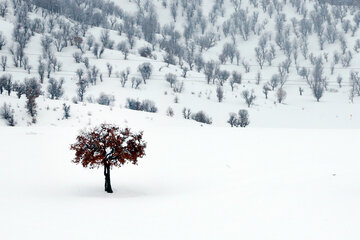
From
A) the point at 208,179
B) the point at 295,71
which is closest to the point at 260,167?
the point at 208,179

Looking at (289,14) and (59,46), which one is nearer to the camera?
(59,46)

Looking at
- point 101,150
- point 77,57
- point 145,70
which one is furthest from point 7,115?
point 77,57

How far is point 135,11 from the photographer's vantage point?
15250 centimetres

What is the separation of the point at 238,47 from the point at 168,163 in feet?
353

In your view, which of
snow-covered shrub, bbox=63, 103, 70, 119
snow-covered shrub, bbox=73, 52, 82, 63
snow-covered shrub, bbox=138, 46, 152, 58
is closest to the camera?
snow-covered shrub, bbox=63, 103, 70, 119

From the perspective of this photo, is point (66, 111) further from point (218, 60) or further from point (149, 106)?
point (218, 60)

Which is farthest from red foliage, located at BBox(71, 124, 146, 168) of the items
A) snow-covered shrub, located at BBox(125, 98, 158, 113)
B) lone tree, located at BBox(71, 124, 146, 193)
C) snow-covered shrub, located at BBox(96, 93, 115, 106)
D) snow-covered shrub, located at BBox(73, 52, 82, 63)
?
snow-covered shrub, located at BBox(73, 52, 82, 63)

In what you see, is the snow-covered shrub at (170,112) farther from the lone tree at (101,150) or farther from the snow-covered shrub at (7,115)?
the lone tree at (101,150)

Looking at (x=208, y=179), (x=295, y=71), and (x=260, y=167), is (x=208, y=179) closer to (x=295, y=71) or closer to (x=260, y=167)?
(x=260, y=167)

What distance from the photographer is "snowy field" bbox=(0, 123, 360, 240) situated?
9.17 meters

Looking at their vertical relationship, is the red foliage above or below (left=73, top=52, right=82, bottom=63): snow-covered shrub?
below

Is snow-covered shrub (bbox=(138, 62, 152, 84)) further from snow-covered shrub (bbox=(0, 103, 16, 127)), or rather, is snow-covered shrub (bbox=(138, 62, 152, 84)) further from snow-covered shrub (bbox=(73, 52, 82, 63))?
snow-covered shrub (bbox=(0, 103, 16, 127))

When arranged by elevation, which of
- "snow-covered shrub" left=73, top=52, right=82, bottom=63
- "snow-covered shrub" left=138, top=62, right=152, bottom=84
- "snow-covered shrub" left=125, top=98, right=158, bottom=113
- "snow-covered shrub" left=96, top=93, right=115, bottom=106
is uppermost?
"snow-covered shrub" left=73, top=52, right=82, bottom=63

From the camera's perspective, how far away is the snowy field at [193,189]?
361 inches
